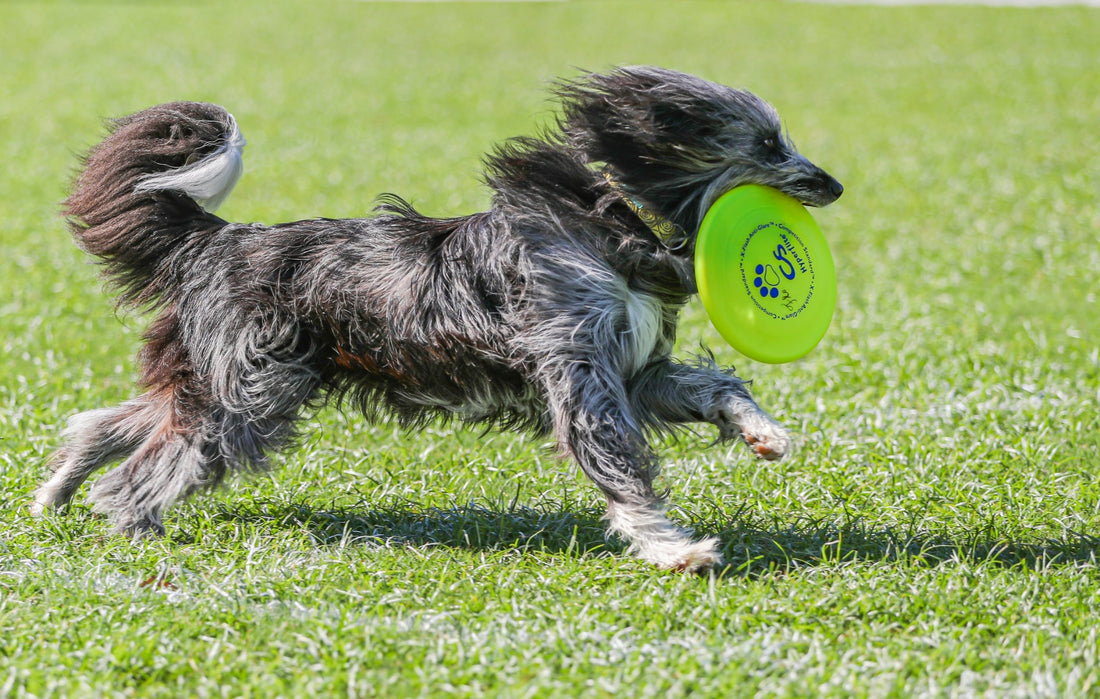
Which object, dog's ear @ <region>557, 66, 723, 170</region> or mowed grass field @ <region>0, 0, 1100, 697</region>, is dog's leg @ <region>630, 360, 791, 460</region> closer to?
mowed grass field @ <region>0, 0, 1100, 697</region>

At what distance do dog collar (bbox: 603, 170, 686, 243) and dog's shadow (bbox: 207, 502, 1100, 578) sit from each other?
125cm

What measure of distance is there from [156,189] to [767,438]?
269cm

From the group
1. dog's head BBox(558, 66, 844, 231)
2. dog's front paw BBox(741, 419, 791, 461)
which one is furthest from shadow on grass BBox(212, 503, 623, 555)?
dog's head BBox(558, 66, 844, 231)

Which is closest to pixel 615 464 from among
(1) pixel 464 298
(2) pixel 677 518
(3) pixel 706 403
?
(3) pixel 706 403

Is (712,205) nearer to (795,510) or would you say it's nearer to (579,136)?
(579,136)

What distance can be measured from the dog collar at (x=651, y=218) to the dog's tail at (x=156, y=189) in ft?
5.36

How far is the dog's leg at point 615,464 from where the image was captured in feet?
14.3

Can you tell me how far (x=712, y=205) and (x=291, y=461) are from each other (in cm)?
252

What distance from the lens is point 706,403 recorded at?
15.2 ft

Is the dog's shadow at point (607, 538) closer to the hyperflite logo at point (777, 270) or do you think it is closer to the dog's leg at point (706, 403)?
the dog's leg at point (706, 403)

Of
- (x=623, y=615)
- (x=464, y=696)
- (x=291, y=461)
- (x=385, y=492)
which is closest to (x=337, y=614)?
(x=464, y=696)

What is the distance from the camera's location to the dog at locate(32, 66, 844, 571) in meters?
4.42

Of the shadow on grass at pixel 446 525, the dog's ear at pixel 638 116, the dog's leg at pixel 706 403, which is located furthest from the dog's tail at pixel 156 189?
the dog's leg at pixel 706 403

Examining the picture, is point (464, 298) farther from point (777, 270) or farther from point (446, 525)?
point (777, 270)
